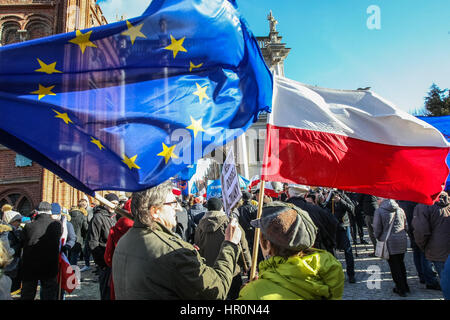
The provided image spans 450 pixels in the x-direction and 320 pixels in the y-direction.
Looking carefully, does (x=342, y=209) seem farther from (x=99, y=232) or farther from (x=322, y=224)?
(x=99, y=232)

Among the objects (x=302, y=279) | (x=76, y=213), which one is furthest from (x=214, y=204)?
(x=76, y=213)

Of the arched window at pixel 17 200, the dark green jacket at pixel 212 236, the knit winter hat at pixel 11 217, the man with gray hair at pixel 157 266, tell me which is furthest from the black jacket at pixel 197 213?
the arched window at pixel 17 200

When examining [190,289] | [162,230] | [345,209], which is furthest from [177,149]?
[345,209]

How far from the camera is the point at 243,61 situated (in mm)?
3746

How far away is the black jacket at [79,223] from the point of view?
8.68 metres

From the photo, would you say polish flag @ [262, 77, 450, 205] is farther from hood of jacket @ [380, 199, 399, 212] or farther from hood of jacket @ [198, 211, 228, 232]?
hood of jacket @ [380, 199, 399, 212]

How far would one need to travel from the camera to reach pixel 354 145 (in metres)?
3.75

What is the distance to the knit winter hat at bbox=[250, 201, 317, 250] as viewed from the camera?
1.94 metres

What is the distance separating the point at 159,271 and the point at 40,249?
3.92m

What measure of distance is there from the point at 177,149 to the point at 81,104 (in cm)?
93

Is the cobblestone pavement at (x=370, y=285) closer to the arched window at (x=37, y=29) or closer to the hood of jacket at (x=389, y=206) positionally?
the hood of jacket at (x=389, y=206)

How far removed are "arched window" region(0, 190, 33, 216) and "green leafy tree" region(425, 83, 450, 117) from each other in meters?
32.4

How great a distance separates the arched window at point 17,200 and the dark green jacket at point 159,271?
1985cm
